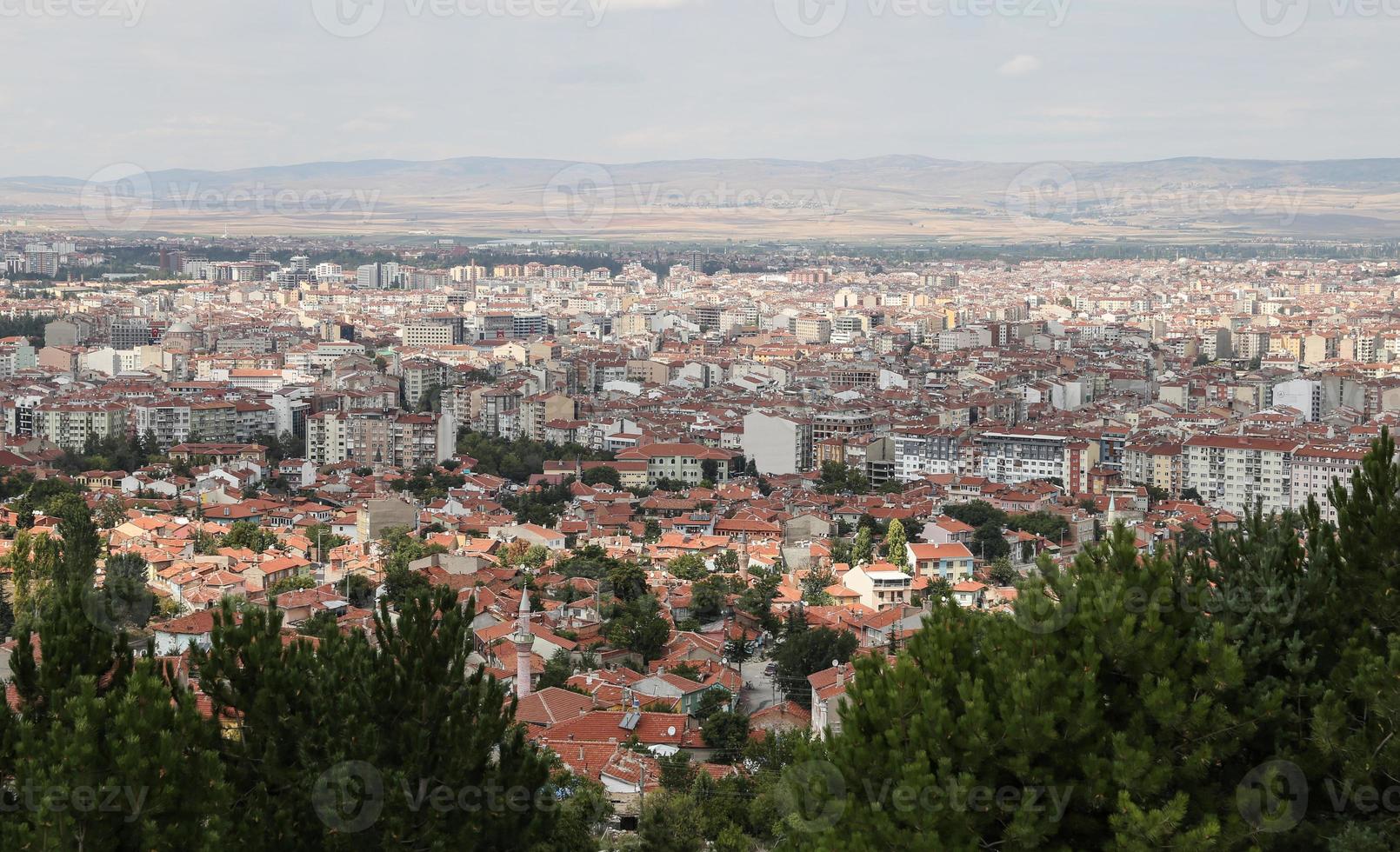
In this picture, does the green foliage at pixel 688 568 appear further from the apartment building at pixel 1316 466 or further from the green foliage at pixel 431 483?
the apartment building at pixel 1316 466

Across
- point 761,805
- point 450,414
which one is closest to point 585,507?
point 450,414

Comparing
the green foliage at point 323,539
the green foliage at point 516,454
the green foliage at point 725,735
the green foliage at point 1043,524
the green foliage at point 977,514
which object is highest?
the green foliage at point 725,735

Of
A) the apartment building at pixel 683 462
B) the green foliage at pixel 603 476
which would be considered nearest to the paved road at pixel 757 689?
the green foliage at pixel 603 476

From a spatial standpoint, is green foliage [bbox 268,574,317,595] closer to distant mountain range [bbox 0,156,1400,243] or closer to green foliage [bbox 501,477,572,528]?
green foliage [bbox 501,477,572,528]

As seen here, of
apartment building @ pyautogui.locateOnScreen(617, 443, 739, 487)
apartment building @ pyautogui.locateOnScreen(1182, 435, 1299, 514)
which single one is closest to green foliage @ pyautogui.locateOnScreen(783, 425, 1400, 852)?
apartment building @ pyautogui.locateOnScreen(1182, 435, 1299, 514)

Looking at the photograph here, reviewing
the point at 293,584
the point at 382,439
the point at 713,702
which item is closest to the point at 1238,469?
the point at 382,439

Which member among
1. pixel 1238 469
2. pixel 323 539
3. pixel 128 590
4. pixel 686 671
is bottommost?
pixel 1238 469

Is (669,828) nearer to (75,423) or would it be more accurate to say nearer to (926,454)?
(926,454)

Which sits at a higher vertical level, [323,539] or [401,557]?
[401,557]
